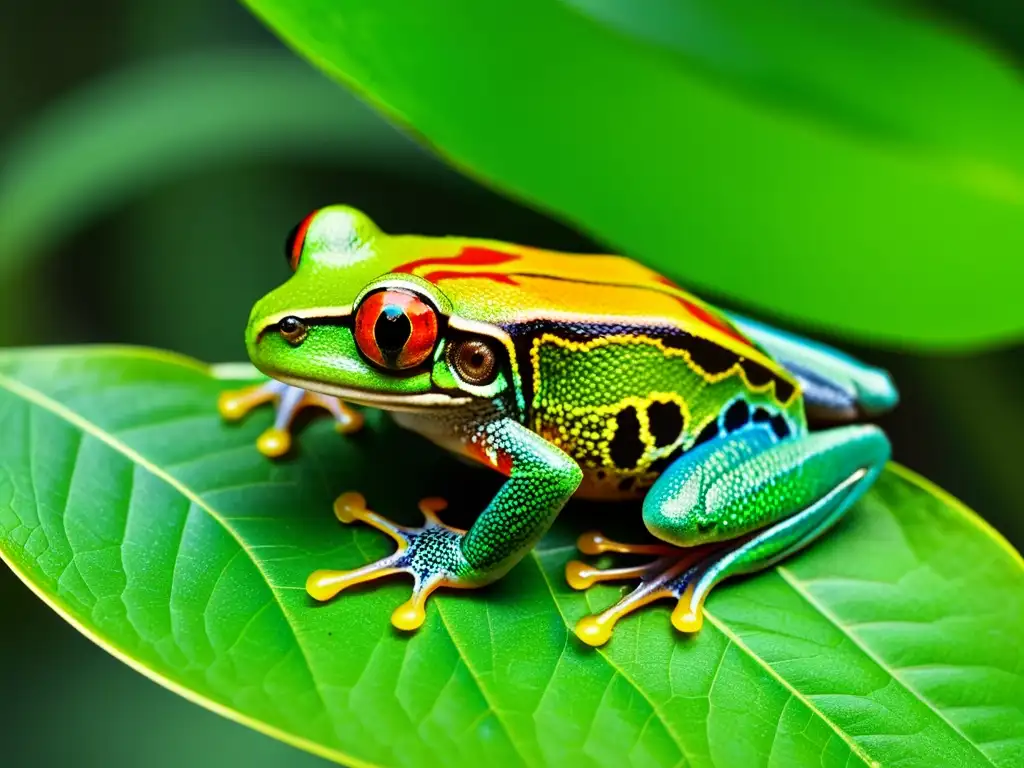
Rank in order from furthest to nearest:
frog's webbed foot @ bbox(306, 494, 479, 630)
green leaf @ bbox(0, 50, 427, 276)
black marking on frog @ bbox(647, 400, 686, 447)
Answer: green leaf @ bbox(0, 50, 427, 276), black marking on frog @ bbox(647, 400, 686, 447), frog's webbed foot @ bbox(306, 494, 479, 630)

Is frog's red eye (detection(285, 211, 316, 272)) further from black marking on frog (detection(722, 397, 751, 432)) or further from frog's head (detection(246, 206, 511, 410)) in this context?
black marking on frog (detection(722, 397, 751, 432))

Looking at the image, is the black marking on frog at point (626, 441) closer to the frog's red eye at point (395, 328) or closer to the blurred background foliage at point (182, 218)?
the frog's red eye at point (395, 328)

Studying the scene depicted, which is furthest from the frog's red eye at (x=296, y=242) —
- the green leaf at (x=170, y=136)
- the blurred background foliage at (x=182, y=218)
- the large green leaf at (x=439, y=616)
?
the green leaf at (x=170, y=136)

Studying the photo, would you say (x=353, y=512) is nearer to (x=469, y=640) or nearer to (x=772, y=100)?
(x=469, y=640)

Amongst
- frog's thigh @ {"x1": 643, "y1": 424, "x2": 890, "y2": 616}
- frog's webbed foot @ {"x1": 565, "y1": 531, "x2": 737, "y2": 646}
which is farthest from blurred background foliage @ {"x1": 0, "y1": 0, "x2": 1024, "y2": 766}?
frog's webbed foot @ {"x1": 565, "y1": 531, "x2": 737, "y2": 646}

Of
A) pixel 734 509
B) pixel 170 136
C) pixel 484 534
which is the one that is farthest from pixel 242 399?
pixel 170 136

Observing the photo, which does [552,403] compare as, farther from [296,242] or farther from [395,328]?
[296,242]
